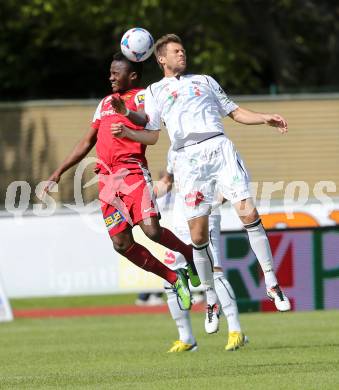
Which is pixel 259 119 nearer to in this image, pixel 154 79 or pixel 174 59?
pixel 174 59

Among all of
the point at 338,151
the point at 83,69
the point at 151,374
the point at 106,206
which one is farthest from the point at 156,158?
the point at 151,374

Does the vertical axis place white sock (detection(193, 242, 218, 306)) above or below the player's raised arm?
below

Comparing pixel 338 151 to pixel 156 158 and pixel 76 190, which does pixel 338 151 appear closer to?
pixel 156 158

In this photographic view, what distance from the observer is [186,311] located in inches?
428

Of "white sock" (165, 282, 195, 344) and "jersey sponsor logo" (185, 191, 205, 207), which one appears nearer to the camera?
"jersey sponsor logo" (185, 191, 205, 207)

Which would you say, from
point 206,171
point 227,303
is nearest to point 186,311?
point 227,303

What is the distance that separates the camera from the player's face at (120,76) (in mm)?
10648

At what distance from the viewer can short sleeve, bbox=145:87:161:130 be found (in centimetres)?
1031

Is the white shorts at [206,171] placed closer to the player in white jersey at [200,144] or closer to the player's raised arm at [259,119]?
the player in white jersey at [200,144]

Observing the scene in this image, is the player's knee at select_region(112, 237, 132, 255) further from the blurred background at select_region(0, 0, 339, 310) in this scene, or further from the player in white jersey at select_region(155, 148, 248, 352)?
the blurred background at select_region(0, 0, 339, 310)

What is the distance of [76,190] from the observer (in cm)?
2539

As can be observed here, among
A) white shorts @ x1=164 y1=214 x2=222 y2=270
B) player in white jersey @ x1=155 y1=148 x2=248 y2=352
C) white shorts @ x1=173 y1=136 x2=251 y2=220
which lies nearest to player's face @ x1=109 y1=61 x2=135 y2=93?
player in white jersey @ x1=155 y1=148 x2=248 y2=352

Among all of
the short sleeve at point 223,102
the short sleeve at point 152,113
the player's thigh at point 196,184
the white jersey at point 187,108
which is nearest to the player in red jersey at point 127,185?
the short sleeve at point 152,113

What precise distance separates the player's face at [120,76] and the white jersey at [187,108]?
15.5 inches
